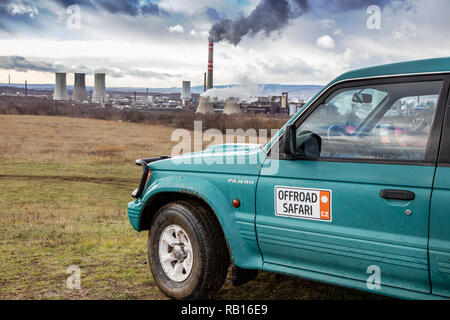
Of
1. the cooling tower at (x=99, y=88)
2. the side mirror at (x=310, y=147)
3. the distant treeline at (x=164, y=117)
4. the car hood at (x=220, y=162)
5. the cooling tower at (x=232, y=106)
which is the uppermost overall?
the cooling tower at (x=99, y=88)

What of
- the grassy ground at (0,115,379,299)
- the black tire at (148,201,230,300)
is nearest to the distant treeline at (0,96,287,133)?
the grassy ground at (0,115,379,299)

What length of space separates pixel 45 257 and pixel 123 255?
967 millimetres

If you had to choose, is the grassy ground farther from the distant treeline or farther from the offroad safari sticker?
the distant treeline

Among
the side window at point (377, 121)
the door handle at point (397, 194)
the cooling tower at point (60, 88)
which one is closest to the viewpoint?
the door handle at point (397, 194)

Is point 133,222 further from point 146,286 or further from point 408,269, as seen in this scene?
point 408,269

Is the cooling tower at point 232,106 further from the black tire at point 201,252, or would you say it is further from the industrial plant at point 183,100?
the black tire at point 201,252

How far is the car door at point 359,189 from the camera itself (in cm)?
306

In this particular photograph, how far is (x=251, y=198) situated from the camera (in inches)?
148

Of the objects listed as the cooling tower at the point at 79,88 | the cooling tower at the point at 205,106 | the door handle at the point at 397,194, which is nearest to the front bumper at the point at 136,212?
the door handle at the point at 397,194

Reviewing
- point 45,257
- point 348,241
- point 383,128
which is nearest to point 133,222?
point 45,257

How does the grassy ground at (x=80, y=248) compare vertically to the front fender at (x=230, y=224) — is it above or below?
below

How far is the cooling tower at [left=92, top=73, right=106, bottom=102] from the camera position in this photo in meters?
114

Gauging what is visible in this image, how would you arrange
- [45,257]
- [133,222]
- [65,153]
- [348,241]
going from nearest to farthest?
[348,241], [133,222], [45,257], [65,153]

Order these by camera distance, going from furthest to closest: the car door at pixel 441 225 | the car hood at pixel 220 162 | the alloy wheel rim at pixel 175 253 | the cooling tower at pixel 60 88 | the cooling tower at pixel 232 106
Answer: the cooling tower at pixel 60 88, the cooling tower at pixel 232 106, the alloy wheel rim at pixel 175 253, the car hood at pixel 220 162, the car door at pixel 441 225
